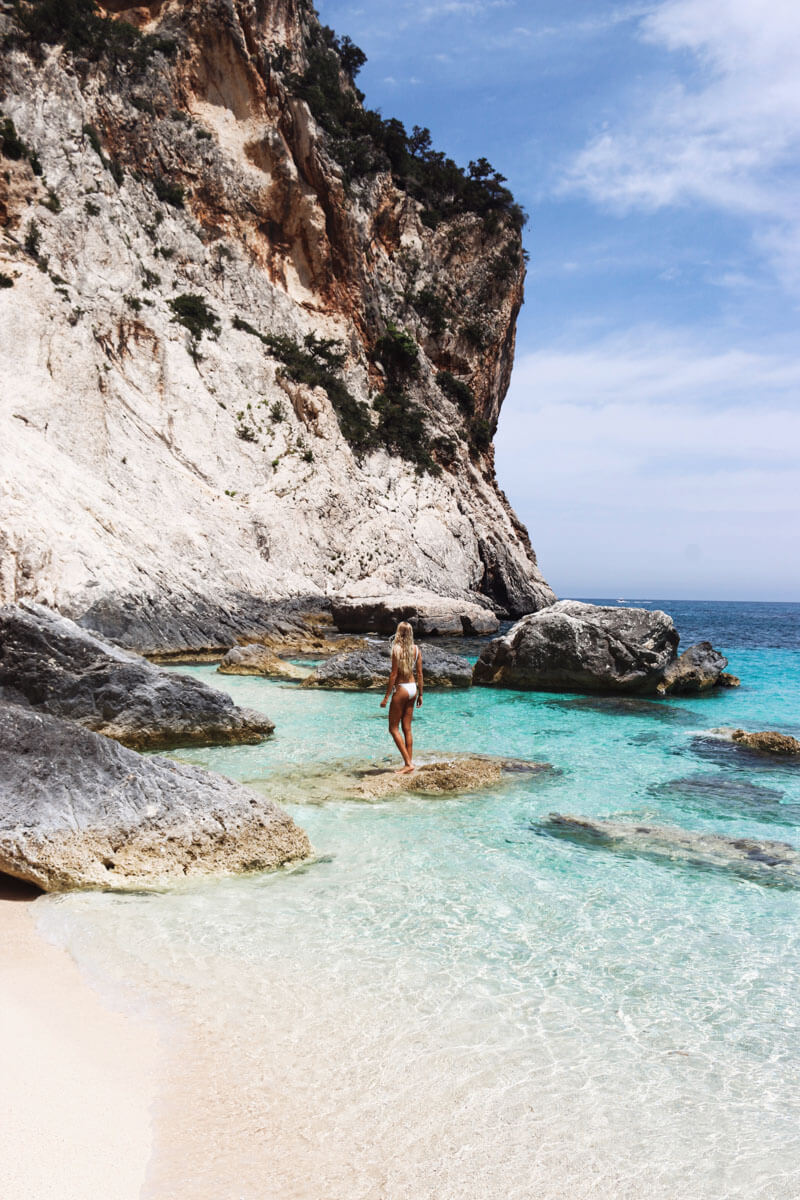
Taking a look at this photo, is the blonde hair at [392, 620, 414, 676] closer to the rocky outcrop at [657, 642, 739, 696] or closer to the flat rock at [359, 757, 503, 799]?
the flat rock at [359, 757, 503, 799]

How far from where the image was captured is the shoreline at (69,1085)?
2.67m

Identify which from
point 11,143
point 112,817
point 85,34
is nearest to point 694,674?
point 112,817

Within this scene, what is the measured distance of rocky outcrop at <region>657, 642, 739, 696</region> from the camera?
1783cm

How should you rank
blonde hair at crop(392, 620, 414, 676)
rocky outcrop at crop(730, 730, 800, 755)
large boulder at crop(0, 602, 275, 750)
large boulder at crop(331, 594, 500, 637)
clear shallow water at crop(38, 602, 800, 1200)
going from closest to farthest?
clear shallow water at crop(38, 602, 800, 1200) < blonde hair at crop(392, 620, 414, 676) < large boulder at crop(0, 602, 275, 750) < rocky outcrop at crop(730, 730, 800, 755) < large boulder at crop(331, 594, 500, 637)

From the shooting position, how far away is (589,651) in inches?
679

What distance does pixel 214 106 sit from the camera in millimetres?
41750

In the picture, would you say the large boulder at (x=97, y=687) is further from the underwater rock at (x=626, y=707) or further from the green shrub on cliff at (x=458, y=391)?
the green shrub on cliff at (x=458, y=391)

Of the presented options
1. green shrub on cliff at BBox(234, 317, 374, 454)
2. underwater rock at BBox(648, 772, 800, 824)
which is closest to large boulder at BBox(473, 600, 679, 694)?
underwater rock at BBox(648, 772, 800, 824)

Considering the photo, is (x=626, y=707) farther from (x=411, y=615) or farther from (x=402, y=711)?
(x=411, y=615)

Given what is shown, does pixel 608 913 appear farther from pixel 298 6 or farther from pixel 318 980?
pixel 298 6

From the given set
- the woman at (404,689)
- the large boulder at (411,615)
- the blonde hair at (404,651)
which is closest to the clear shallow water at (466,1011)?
the woman at (404,689)

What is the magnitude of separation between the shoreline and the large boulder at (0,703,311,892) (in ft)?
3.38

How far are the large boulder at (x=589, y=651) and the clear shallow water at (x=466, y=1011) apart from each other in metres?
9.28

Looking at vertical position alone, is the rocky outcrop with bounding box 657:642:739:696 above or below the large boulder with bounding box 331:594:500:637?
below
